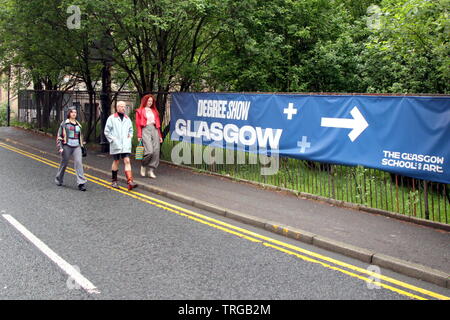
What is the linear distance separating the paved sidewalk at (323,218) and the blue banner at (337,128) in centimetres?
94

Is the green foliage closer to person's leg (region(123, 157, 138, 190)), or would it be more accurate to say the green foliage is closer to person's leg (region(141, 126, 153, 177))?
person's leg (region(141, 126, 153, 177))

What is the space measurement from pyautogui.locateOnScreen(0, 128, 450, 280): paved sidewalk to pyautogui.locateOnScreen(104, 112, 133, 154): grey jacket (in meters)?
1.14

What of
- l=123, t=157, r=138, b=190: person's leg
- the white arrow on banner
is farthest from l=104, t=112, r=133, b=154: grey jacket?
the white arrow on banner

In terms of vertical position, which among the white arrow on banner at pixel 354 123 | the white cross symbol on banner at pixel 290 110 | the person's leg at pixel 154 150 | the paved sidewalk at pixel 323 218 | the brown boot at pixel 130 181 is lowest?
the paved sidewalk at pixel 323 218

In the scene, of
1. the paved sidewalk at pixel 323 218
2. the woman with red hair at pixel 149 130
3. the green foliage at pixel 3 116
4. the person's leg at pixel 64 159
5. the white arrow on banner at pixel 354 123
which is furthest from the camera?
the green foliage at pixel 3 116

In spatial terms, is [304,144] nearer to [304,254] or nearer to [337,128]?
[337,128]

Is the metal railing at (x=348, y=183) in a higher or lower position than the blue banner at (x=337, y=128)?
lower

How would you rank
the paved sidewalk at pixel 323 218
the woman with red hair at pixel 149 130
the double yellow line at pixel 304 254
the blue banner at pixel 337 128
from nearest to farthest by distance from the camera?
the double yellow line at pixel 304 254
the paved sidewalk at pixel 323 218
the blue banner at pixel 337 128
the woman with red hair at pixel 149 130

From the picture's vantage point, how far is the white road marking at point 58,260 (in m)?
4.80

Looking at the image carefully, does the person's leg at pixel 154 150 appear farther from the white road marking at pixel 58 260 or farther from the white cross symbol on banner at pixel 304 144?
the white road marking at pixel 58 260

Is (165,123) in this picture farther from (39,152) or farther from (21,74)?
(21,74)

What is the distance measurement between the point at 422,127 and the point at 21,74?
24.0m

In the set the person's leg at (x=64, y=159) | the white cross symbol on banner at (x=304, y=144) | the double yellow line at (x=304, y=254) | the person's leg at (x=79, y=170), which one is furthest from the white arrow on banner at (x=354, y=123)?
the person's leg at (x=64, y=159)

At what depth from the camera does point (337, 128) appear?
29.1ft
